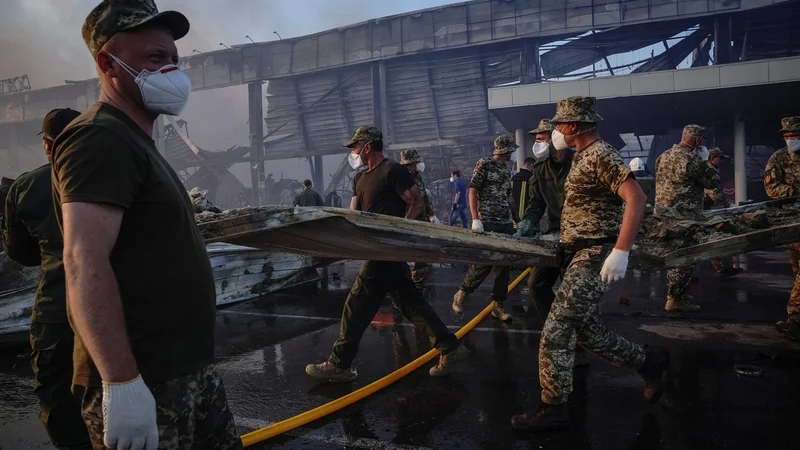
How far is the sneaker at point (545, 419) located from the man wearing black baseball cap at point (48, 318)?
2560 mm

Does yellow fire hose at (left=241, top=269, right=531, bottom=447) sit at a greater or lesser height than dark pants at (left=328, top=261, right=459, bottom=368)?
lesser

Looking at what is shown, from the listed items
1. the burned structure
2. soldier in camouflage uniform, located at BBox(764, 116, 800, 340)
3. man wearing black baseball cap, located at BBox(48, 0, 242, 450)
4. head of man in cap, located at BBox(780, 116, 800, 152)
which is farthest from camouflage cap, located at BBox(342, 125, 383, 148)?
the burned structure

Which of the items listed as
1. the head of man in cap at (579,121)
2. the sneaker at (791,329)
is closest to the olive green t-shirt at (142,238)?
the head of man in cap at (579,121)

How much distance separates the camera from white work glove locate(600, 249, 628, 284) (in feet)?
10.2

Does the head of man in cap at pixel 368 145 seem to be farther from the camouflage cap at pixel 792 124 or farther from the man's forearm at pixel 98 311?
the camouflage cap at pixel 792 124

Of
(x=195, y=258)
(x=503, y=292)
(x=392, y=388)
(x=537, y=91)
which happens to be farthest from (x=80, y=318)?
(x=537, y=91)

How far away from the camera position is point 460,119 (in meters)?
23.0

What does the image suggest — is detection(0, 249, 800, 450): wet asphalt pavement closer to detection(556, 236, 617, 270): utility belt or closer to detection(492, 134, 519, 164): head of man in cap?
detection(556, 236, 617, 270): utility belt

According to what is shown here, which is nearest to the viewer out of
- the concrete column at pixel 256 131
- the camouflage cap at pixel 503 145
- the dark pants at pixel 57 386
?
the dark pants at pixel 57 386

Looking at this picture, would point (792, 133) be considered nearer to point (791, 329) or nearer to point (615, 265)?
point (791, 329)

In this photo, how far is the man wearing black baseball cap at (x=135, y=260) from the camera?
134 centimetres

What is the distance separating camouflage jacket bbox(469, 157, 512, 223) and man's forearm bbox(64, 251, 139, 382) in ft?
18.4

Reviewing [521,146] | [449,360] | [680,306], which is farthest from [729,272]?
[521,146]

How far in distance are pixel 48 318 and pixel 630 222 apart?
3424 mm
